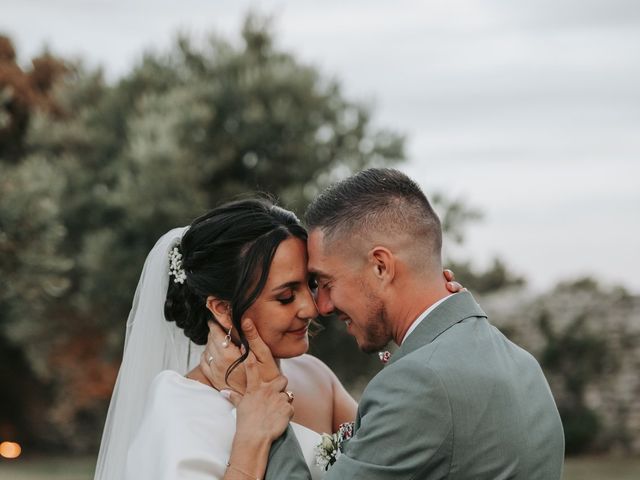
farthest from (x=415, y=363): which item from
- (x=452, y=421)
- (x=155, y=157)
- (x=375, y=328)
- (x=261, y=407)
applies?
(x=155, y=157)

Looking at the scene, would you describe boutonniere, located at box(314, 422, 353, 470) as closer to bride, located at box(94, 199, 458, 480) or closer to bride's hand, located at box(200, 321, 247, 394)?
bride, located at box(94, 199, 458, 480)

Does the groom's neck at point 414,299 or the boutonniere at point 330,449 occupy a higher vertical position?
the groom's neck at point 414,299

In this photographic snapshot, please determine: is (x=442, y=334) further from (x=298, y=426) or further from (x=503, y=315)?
(x=503, y=315)

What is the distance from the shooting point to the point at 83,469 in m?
20.2

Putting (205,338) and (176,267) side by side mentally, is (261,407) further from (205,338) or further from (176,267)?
(176,267)

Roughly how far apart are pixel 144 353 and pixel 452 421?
1873 millimetres

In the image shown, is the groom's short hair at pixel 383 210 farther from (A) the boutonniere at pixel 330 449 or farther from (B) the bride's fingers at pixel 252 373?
(A) the boutonniere at pixel 330 449

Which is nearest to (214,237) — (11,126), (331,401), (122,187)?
(331,401)

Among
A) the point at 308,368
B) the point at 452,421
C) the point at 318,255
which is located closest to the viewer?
the point at 452,421

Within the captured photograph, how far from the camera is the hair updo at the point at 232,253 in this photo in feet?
12.7

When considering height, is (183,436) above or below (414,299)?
below

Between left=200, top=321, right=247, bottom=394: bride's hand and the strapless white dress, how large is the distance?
0.20 feet

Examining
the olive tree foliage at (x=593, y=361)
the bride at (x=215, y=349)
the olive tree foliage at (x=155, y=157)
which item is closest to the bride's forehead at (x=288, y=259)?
the bride at (x=215, y=349)

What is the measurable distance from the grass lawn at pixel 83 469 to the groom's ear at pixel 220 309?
11808 mm
